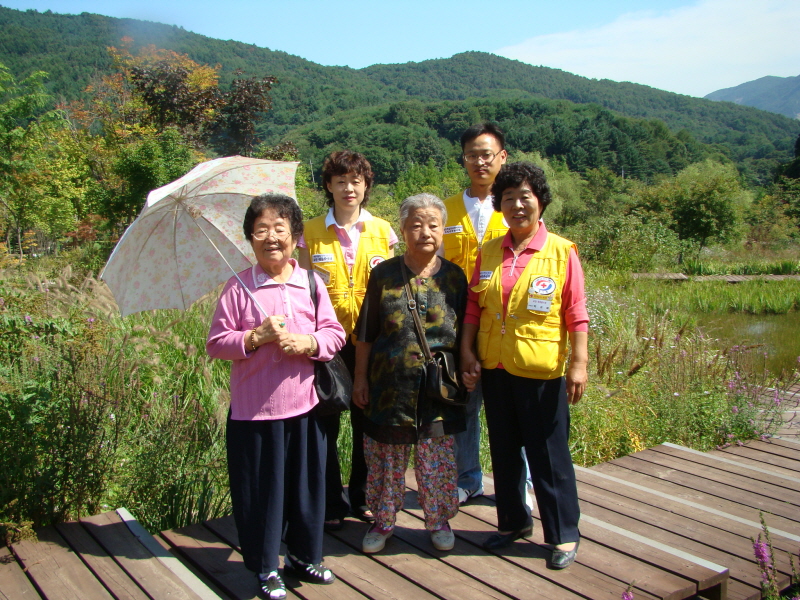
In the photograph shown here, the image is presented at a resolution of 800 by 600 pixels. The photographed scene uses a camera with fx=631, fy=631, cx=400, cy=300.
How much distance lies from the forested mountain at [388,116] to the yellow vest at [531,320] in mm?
33441

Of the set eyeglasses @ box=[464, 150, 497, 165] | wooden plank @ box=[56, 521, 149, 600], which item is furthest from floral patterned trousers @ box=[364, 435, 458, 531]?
eyeglasses @ box=[464, 150, 497, 165]

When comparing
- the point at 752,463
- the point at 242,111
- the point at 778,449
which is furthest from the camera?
the point at 242,111

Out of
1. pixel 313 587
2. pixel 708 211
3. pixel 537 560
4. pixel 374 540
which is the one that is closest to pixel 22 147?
pixel 374 540

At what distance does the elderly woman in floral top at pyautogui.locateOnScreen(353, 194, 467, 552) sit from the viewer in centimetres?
278

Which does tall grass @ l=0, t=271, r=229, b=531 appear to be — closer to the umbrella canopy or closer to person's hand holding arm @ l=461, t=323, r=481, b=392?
the umbrella canopy

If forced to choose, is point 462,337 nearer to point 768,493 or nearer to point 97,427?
point 97,427

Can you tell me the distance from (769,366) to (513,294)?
6.70 m

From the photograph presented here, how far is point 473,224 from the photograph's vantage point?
3.32m

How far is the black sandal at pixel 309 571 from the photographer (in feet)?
8.52

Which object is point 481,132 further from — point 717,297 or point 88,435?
point 717,297

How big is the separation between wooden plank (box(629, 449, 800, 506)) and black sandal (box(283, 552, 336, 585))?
8.09 ft

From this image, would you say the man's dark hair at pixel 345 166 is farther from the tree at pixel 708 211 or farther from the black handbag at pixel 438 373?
the tree at pixel 708 211

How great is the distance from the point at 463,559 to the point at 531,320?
1.09m

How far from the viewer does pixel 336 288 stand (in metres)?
3.11
